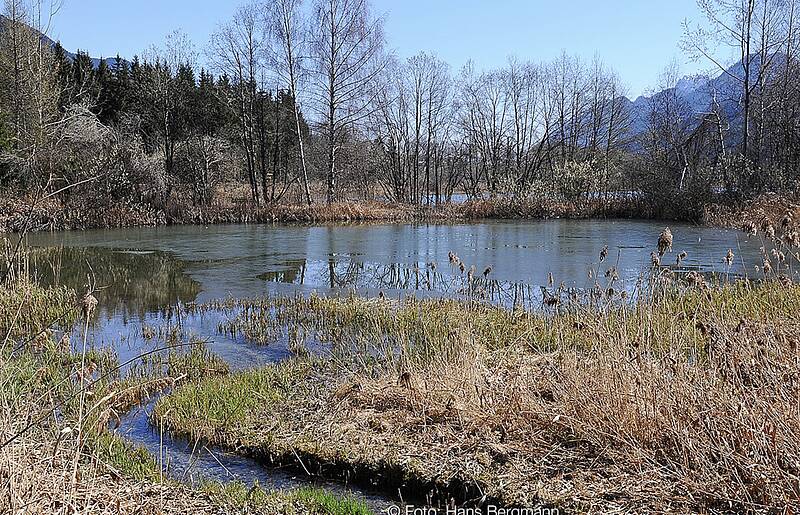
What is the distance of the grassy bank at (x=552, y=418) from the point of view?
3482 millimetres

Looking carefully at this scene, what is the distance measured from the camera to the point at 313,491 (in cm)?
406

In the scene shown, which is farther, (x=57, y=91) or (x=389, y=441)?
(x=57, y=91)

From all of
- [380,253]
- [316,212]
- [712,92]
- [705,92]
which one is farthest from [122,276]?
[705,92]

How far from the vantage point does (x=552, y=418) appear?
4.30 metres

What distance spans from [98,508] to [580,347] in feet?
15.2

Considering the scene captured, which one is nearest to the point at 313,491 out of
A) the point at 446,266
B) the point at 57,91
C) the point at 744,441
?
the point at 744,441

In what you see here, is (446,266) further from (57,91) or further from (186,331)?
(57,91)

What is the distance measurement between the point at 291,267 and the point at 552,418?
10.7m

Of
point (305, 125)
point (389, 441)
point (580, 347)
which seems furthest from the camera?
point (305, 125)

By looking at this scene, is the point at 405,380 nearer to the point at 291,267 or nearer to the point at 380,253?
the point at 291,267

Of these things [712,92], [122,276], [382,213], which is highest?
[712,92]

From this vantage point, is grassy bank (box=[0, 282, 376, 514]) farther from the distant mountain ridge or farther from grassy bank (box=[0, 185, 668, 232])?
the distant mountain ridge

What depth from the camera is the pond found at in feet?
24.9

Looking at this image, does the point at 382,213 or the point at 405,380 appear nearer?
the point at 405,380
